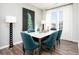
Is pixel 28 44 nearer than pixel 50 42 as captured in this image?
Yes

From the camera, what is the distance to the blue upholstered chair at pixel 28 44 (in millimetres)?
1524

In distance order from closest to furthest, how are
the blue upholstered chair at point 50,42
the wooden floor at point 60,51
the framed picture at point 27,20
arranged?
the wooden floor at point 60,51
the framed picture at point 27,20
the blue upholstered chair at point 50,42

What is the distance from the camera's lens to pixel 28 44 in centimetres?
161

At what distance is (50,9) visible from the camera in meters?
1.60

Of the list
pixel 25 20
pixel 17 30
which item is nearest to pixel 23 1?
pixel 25 20

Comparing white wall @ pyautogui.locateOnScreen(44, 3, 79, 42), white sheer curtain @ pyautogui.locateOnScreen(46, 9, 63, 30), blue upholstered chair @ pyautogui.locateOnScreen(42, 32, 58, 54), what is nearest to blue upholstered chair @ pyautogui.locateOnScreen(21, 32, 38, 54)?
blue upholstered chair @ pyautogui.locateOnScreen(42, 32, 58, 54)

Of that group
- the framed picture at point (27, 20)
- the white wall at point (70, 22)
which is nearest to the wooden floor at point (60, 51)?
the white wall at point (70, 22)

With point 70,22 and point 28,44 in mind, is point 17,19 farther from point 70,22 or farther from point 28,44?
point 70,22

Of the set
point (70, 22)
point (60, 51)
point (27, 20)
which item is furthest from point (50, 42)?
point (27, 20)

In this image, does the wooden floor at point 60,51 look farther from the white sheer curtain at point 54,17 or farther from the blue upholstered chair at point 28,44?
the white sheer curtain at point 54,17

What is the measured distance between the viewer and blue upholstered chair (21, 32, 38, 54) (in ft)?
5.00

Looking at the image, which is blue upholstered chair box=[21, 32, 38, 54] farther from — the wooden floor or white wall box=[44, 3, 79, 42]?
white wall box=[44, 3, 79, 42]

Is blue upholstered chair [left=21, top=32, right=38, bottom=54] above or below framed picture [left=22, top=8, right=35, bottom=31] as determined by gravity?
below

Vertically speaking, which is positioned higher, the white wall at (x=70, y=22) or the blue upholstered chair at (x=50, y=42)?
the white wall at (x=70, y=22)
